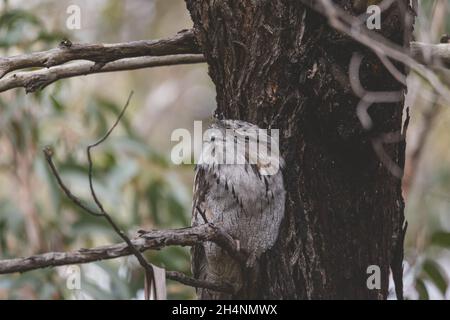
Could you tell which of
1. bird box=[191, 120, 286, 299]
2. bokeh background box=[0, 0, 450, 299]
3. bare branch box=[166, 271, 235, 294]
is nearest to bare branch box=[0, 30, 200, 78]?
bird box=[191, 120, 286, 299]

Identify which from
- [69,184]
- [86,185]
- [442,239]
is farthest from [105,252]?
[69,184]

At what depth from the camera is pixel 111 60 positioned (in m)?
2.30

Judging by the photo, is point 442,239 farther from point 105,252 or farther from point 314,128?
point 105,252

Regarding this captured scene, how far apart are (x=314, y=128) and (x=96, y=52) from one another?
700 mm

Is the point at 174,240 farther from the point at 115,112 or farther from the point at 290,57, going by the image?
the point at 115,112

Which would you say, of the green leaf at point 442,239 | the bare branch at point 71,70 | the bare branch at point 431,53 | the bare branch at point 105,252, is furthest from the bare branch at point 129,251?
the green leaf at point 442,239

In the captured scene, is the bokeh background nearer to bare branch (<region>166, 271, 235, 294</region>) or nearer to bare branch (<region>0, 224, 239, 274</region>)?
bare branch (<region>166, 271, 235, 294</region>)

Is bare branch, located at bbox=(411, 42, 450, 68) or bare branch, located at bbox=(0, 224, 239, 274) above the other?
bare branch, located at bbox=(411, 42, 450, 68)

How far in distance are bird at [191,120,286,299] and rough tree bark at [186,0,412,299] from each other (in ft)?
0.14

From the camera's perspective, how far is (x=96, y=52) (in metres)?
2.27

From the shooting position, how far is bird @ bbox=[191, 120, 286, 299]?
2.36 m

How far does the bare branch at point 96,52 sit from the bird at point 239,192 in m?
0.29

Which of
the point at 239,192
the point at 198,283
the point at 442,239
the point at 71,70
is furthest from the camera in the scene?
the point at 442,239
